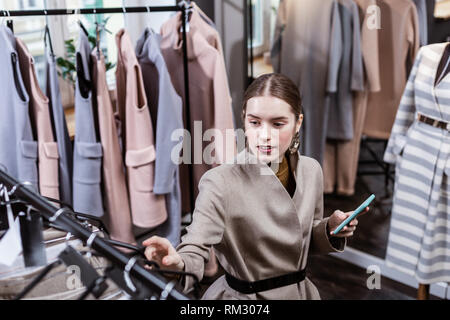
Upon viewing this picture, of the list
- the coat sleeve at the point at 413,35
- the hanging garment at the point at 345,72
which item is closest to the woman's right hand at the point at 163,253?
the coat sleeve at the point at 413,35

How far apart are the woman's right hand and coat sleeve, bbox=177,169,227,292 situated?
0.02m

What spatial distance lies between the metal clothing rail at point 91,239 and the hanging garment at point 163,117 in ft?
2.90

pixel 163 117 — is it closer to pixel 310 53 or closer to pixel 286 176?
pixel 310 53

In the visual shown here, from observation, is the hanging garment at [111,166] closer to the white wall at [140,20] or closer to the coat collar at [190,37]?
the coat collar at [190,37]

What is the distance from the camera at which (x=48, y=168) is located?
1.41 m

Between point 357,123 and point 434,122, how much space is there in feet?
1.44

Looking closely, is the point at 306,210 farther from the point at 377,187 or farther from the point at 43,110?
the point at 377,187

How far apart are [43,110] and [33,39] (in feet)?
2.50

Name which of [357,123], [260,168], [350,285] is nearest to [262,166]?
[260,168]

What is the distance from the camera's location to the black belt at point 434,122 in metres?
1.51

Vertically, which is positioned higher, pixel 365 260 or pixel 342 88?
pixel 342 88
